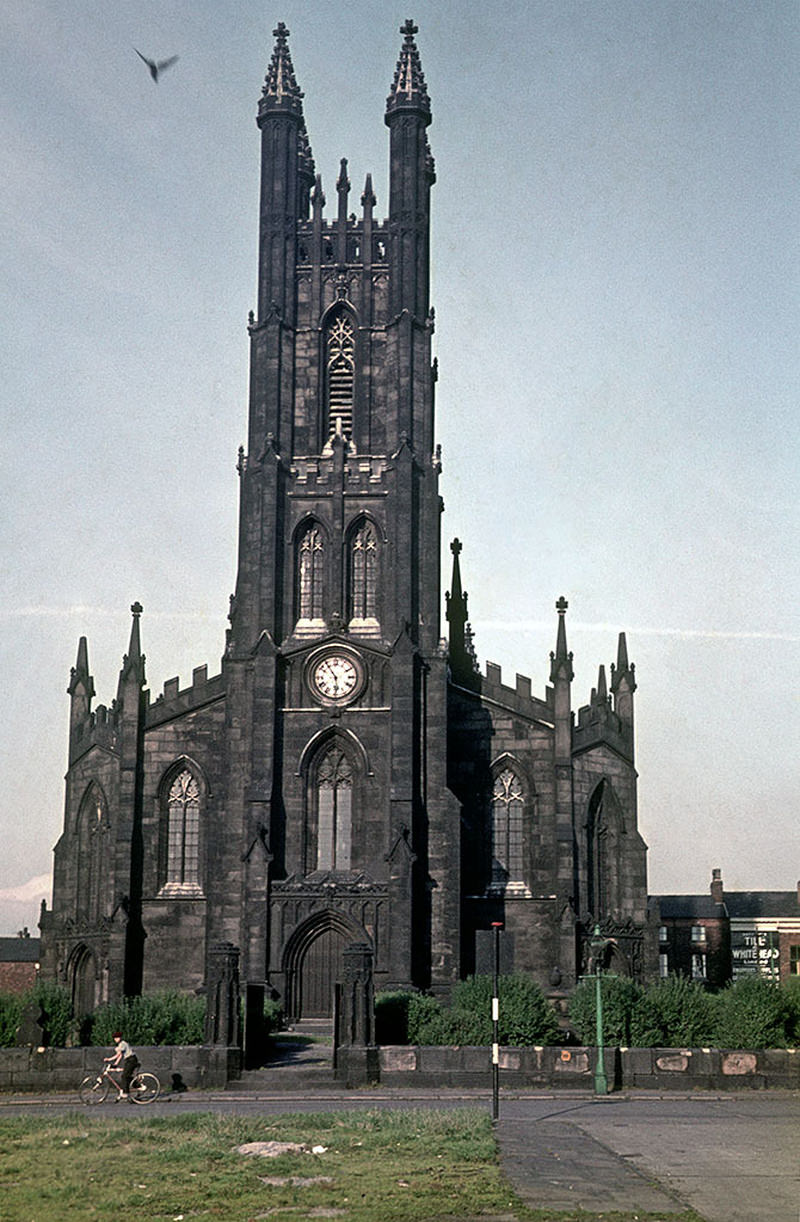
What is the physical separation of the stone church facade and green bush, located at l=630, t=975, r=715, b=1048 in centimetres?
1508

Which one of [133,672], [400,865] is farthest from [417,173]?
[400,865]

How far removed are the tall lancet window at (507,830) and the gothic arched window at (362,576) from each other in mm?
7638

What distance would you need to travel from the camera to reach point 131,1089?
28.6 meters

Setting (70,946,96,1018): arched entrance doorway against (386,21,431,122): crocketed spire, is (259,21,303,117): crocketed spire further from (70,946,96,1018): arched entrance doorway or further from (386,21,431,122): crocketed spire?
(70,946,96,1018): arched entrance doorway

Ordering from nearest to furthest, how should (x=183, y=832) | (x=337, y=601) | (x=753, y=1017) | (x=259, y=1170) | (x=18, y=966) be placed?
(x=259, y=1170) → (x=753, y=1017) → (x=183, y=832) → (x=337, y=601) → (x=18, y=966)

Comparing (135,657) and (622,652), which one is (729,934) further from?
(135,657)

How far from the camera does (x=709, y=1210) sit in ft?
52.9

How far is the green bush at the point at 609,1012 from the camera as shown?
34.4 metres

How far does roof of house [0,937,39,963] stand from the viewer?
86.1 m

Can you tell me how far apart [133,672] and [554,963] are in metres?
18.4

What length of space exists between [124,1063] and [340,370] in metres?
34.0

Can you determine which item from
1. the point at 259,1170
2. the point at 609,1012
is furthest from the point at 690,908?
the point at 259,1170

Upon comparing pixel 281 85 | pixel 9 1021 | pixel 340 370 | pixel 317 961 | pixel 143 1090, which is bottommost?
pixel 143 1090

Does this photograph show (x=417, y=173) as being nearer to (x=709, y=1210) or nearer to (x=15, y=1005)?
(x=15, y=1005)
